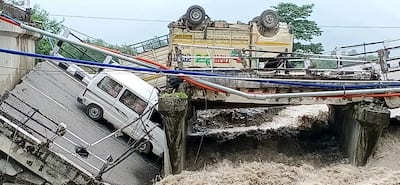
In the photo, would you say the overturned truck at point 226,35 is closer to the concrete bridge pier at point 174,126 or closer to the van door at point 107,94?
the van door at point 107,94

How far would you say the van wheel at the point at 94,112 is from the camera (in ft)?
63.9

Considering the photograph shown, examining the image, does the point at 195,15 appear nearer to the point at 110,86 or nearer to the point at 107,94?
the point at 110,86

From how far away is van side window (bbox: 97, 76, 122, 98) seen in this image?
759 inches

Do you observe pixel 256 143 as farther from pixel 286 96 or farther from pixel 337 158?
pixel 286 96

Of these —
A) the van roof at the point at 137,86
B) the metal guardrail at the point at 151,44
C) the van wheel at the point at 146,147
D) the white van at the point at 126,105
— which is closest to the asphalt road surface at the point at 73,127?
the van wheel at the point at 146,147

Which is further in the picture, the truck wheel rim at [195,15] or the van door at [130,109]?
the truck wheel rim at [195,15]

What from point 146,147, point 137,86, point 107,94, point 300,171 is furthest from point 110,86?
point 300,171

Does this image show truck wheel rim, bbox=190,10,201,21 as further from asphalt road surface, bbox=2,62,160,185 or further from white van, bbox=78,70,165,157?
asphalt road surface, bbox=2,62,160,185

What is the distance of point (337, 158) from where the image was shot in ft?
58.3

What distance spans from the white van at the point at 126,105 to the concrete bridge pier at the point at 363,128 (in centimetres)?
572

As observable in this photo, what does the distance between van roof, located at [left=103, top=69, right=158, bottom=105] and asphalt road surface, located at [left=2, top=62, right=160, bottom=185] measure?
1.55m

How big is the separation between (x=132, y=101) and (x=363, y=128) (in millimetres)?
7490

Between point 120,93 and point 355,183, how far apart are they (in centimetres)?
832

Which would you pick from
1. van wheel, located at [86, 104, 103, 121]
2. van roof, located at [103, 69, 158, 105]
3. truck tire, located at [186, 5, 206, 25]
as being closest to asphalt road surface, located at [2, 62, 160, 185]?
van wheel, located at [86, 104, 103, 121]
